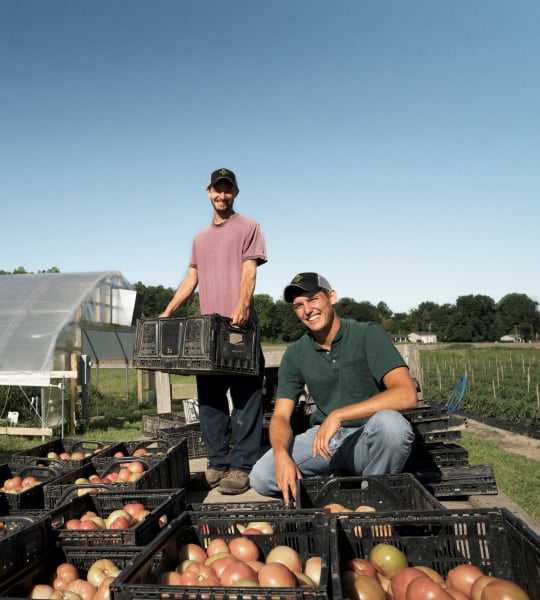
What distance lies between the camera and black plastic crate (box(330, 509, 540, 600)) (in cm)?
191

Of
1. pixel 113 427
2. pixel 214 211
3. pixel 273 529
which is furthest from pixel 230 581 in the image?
pixel 113 427

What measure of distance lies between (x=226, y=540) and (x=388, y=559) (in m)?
0.65

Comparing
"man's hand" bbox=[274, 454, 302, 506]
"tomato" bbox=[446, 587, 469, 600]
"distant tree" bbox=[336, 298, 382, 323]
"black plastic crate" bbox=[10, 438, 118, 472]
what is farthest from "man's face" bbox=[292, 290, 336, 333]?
"distant tree" bbox=[336, 298, 382, 323]

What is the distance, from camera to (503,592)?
1630 millimetres

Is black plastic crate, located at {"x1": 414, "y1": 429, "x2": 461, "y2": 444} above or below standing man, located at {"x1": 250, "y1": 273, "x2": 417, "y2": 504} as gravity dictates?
below

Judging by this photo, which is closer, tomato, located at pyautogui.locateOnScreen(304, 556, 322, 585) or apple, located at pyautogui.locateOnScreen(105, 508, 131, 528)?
tomato, located at pyautogui.locateOnScreen(304, 556, 322, 585)

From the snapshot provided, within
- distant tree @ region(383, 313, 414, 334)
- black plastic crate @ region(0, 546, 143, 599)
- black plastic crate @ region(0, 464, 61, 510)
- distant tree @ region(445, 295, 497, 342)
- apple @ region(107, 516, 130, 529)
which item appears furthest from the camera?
distant tree @ region(383, 313, 414, 334)

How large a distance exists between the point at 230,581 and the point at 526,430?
904cm

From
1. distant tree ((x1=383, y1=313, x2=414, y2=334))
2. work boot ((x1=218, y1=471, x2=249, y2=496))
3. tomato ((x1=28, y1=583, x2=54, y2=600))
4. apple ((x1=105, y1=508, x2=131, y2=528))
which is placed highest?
distant tree ((x1=383, y1=313, x2=414, y2=334))

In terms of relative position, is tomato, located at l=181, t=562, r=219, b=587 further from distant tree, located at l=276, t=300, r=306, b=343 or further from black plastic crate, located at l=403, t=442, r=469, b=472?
distant tree, located at l=276, t=300, r=306, b=343

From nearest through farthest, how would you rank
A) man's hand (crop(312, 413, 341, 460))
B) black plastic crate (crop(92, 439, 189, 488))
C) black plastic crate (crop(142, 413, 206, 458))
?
man's hand (crop(312, 413, 341, 460))
black plastic crate (crop(92, 439, 189, 488))
black plastic crate (crop(142, 413, 206, 458))

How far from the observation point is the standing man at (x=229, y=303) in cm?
446

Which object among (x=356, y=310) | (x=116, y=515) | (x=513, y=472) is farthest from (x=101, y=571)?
(x=356, y=310)

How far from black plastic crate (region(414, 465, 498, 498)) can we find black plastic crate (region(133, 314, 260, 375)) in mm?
1597
